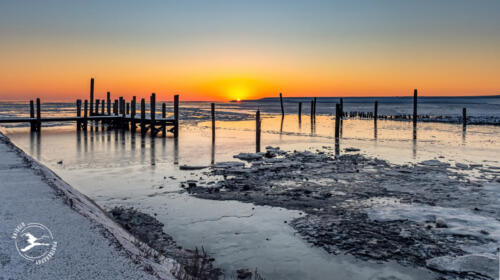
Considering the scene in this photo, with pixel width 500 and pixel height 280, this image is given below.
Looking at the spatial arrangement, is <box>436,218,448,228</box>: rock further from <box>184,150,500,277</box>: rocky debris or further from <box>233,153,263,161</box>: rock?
<box>233,153,263,161</box>: rock

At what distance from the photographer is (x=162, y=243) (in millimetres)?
6254

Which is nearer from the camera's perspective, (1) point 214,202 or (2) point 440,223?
(2) point 440,223

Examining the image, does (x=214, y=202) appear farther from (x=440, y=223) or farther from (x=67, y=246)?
(x=67, y=246)

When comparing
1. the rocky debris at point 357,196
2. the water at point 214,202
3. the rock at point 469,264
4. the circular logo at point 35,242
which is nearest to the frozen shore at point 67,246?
the circular logo at point 35,242

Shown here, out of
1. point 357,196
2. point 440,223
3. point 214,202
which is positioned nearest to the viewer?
point 440,223

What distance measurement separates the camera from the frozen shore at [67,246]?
3.15 metres

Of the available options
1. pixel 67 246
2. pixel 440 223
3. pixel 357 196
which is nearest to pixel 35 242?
pixel 67 246

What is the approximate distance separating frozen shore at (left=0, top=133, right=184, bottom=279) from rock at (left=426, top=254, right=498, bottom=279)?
3.82 m

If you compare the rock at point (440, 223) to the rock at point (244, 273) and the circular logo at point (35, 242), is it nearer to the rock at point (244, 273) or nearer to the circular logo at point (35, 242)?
the rock at point (244, 273)

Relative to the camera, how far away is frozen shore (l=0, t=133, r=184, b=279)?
124 inches

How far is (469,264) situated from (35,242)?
18.5ft

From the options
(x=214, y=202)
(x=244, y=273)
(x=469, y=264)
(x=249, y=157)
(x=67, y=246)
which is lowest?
(x=244, y=273)

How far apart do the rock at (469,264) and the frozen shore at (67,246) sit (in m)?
3.82

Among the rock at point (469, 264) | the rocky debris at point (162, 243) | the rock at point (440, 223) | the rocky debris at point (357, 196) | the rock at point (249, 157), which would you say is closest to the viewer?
the rocky debris at point (162, 243)
